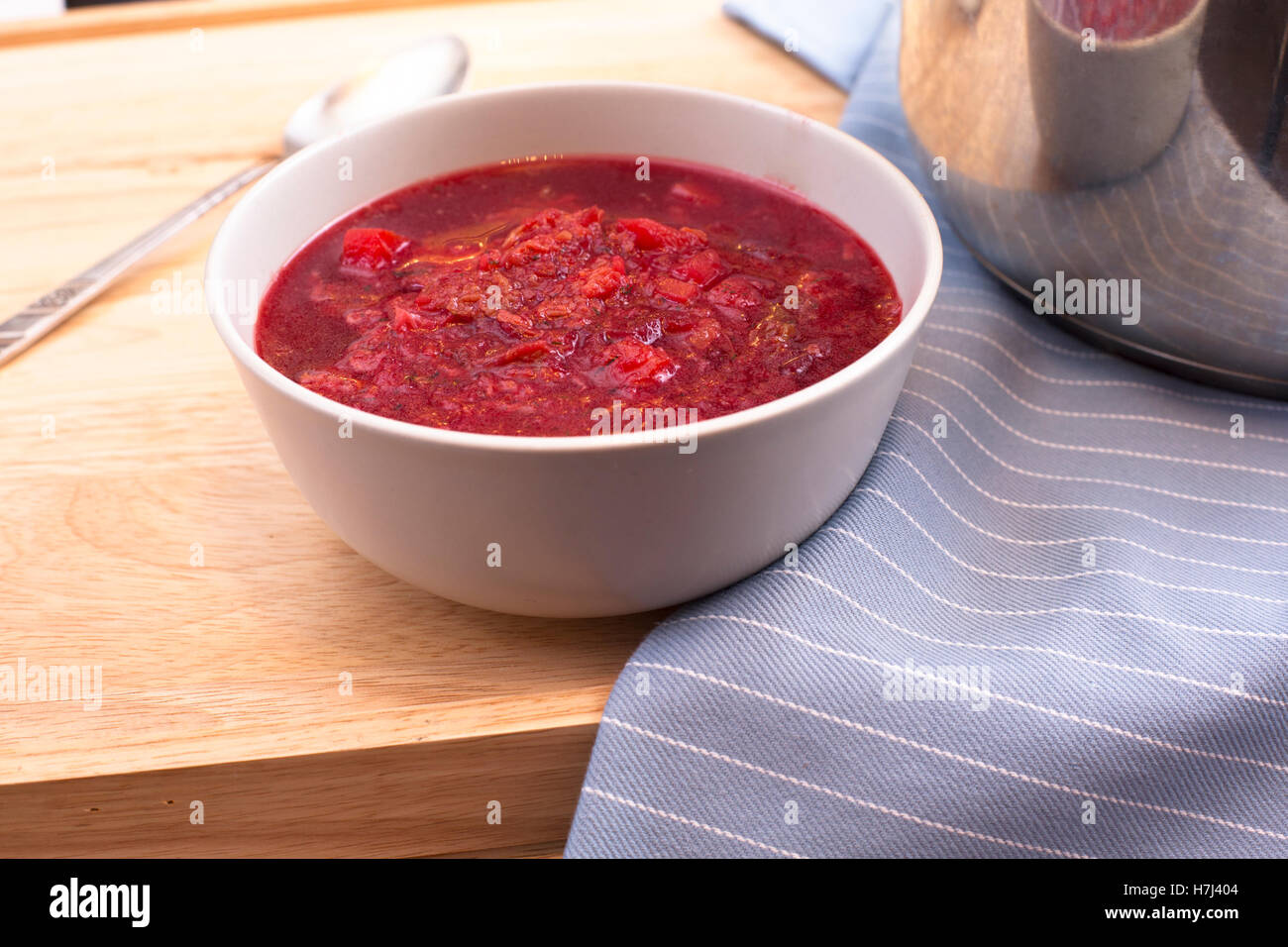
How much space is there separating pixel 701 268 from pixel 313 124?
2.91ft

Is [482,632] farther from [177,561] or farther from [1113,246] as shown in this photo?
[1113,246]

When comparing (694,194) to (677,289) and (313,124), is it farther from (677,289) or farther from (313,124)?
(313,124)

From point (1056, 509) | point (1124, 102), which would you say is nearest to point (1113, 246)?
point (1124, 102)

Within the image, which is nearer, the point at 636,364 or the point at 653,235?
the point at 636,364

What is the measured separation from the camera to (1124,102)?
1.04 metres

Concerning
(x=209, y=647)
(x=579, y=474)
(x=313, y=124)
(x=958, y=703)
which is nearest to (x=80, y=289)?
(x=313, y=124)

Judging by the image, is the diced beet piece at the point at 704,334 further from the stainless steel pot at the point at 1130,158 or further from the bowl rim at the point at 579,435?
the stainless steel pot at the point at 1130,158

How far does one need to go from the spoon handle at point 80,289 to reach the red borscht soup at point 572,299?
0.40m

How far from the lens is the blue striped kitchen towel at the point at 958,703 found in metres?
0.93

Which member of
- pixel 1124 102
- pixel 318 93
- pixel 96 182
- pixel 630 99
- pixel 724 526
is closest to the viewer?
pixel 724 526

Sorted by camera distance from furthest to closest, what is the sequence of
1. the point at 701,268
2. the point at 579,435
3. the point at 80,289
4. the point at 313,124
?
1. the point at 313,124
2. the point at 80,289
3. the point at 701,268
4. the point at 579,435

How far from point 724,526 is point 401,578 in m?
0.29

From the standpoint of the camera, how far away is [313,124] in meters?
1.74

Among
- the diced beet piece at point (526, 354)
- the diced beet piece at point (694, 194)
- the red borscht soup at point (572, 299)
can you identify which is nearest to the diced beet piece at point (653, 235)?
the red borscht soup at point (572, 299)
